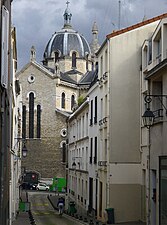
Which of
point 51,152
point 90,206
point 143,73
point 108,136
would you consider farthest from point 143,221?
point 51,152

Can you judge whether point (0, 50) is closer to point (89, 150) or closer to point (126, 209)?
point (126, 209)

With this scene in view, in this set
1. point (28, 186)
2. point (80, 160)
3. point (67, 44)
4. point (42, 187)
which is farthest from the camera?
point (67, 44)

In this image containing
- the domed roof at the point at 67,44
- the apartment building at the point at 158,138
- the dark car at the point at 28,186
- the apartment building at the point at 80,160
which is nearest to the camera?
the apartment building at the point at 158,138

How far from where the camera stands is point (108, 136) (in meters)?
28.9

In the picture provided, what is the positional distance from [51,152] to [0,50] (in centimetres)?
6267

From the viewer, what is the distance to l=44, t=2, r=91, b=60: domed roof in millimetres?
87250

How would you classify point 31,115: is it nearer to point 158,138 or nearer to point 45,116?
point 45,116

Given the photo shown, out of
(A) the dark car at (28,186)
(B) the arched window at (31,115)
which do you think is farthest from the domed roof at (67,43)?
(A) the dark car at (28,186)

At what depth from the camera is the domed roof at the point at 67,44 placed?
286ft

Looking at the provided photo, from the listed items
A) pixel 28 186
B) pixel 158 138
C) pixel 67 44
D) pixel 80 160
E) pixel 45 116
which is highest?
pixel 67 44

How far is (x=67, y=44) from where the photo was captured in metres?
87.4

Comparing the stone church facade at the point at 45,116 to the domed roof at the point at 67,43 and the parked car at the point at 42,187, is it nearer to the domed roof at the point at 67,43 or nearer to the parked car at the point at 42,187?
the parked car at the point at 42,187

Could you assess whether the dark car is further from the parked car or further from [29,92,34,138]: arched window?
[29,92,34,138]: arched window

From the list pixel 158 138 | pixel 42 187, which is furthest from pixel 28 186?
pixel 158 138
